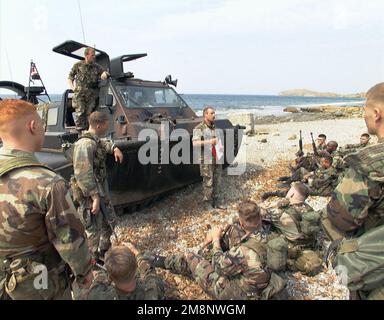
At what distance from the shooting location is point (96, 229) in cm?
380

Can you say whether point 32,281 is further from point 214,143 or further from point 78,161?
point 214,143

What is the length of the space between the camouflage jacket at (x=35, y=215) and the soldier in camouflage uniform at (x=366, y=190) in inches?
57.2

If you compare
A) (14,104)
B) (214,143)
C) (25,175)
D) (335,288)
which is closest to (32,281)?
(25,175)

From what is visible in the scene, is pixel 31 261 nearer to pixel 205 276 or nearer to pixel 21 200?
pixel 21 200

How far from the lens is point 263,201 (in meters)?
5.95

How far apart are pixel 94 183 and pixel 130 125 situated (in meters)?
2.01

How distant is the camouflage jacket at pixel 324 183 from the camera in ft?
19.3

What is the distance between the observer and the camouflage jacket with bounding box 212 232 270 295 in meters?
2.87

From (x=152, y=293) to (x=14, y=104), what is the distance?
1.68 meters

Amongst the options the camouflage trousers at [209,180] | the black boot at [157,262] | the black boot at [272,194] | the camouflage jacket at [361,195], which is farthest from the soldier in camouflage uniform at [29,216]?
the black boot at [272,194]

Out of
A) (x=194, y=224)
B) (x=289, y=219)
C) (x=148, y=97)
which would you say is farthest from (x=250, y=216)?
(x=148, y=97)

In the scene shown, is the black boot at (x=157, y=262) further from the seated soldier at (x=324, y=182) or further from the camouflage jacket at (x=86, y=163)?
the seated soldier at (x=324, y=182)

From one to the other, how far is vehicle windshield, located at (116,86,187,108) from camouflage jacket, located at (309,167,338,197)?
9.43 ft

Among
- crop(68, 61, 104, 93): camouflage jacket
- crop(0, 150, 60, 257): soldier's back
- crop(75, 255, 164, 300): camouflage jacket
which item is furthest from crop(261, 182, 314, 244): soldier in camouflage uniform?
crop(68, 61, 104, 93): camouflage jacket
